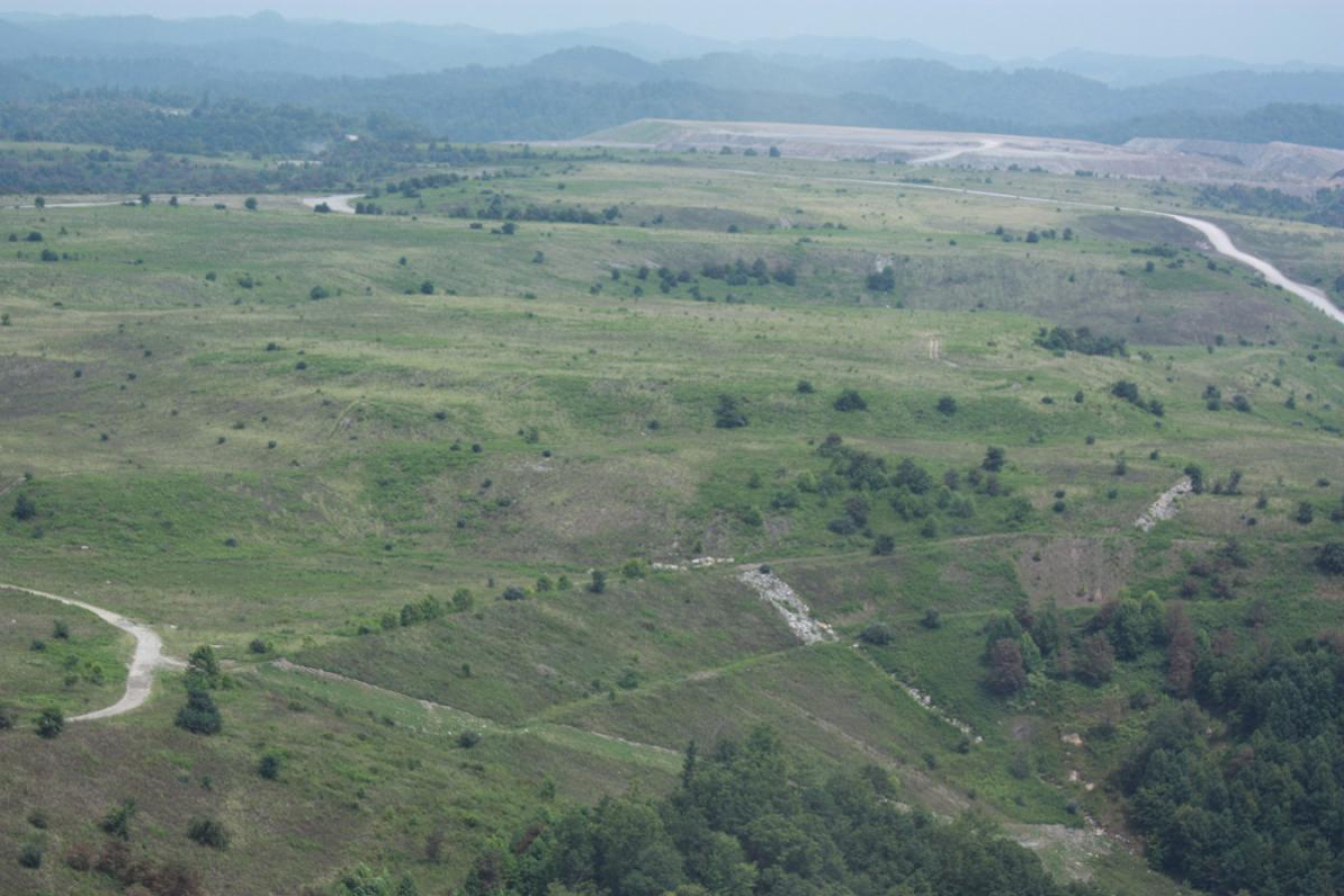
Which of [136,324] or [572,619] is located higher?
[136,324]

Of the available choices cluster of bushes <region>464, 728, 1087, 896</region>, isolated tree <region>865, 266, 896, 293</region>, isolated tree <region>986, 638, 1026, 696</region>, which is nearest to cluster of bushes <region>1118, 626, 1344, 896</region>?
isolated tree <region>986, 638, 1026, 696</region>

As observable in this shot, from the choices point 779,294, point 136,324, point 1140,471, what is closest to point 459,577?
point 1140,471

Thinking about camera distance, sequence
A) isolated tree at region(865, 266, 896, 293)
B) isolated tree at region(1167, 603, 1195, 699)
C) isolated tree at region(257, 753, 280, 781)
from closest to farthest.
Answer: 1. isolated tree at region(257, 753, 280, 781)
2. isolated tree at region(1167, 603, 1195, 699)
3. isolated tree at region(865, 266, 896, 293)

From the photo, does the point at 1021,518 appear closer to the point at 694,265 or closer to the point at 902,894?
the point at 902,894

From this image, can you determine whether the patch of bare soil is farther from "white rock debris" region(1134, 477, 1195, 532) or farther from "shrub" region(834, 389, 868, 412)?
"shrub" region(834, 389, 868, 412)

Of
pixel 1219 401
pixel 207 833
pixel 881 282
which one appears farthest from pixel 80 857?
pixel 881 282

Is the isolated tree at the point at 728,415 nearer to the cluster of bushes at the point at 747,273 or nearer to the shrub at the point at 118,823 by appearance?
the cluster of bushes at the point at 747,273

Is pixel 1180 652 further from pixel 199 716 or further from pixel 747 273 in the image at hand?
pixel 747 273
